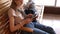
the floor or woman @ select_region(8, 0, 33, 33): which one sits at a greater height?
woman @ select_region(8, 0, 33, 33)

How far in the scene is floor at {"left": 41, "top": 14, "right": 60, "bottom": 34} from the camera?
143 inches

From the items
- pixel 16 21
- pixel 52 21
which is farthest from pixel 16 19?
pixel 52 21

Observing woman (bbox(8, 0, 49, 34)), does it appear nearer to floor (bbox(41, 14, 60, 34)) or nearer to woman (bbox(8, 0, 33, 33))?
woman (bbox(8, 0, 33, 33))

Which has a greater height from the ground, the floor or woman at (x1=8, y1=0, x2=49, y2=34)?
woman at (x1=8, y1=0, x2=49, y2=34)

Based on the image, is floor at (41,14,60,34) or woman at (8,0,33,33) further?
floor at (41,14,60,34)

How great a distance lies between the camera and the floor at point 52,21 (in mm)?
3627

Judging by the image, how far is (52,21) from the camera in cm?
413

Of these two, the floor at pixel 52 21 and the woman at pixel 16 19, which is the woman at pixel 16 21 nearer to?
the woman at pixel 16 19

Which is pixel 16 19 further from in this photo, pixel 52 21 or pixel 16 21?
pixel 52 21

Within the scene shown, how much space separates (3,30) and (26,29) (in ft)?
1.00

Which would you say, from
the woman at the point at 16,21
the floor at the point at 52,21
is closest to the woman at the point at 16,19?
the woman at the point at 16,21

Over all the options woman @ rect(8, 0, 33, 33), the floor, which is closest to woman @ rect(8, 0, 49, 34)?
woman @ rect(8, 0, 33, 33)

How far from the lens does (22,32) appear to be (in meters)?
1.72

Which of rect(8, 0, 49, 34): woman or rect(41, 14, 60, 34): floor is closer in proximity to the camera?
rect(8, 0, 49, 34): woman
